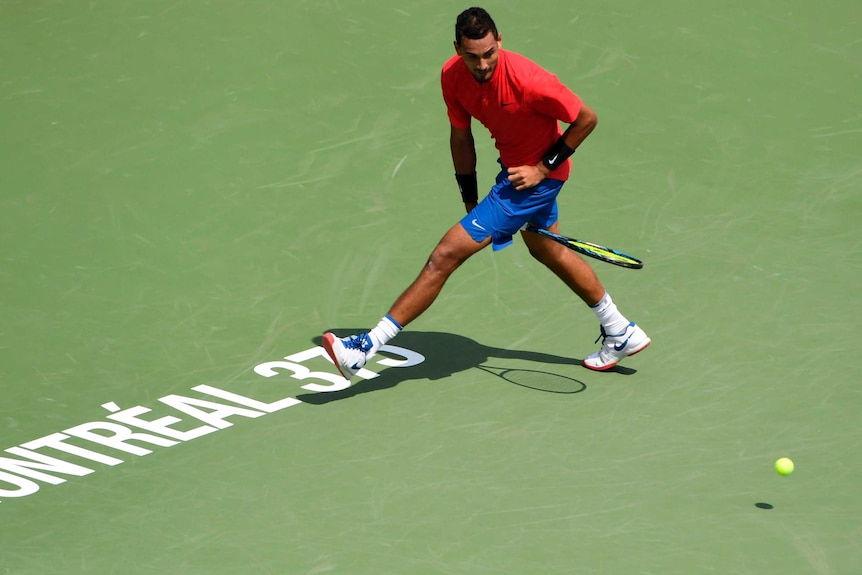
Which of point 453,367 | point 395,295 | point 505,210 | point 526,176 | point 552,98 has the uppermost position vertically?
point 552,98

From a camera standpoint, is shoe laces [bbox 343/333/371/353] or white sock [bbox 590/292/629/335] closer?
shoe laces [bbox 343/333/371/353]

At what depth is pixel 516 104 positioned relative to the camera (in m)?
7.26

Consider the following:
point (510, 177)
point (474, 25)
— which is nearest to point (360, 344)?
point (510, 177)

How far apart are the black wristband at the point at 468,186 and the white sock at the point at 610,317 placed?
0.93 meters

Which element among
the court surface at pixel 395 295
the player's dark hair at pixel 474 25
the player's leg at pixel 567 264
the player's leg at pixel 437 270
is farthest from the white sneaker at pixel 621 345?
the player's dark hair at pixel 474 25

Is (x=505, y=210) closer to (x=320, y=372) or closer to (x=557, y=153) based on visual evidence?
(x=557, y=153)

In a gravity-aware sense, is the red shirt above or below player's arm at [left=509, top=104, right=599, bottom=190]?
above

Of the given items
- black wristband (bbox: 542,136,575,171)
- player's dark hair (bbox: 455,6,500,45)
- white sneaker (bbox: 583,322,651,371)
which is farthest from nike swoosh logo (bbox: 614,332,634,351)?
player's dark hair (bbox: 455,6,500,45)

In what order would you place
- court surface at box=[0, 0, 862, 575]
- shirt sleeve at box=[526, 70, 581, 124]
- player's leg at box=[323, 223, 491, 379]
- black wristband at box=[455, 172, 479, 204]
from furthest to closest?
1. black wristband at box=[455, 172, 479, 204]
2. player's leg at box=[323, 223, 491, 379]
3. shirt sleeve at box=[526, 70, 581, 124]
4. court surface at box=[0, 0, 862, 575]

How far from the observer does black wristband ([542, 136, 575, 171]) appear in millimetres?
7363

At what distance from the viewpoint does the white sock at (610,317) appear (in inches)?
306

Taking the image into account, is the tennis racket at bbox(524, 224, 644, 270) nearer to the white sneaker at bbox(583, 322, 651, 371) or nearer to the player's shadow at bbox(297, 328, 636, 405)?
the white sneaker at bbox(583, 322, 651, 371)

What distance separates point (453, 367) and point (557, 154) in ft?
4.73

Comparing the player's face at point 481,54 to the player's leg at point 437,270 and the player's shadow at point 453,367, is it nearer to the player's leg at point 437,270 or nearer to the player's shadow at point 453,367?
the player's leg at point 437,270
